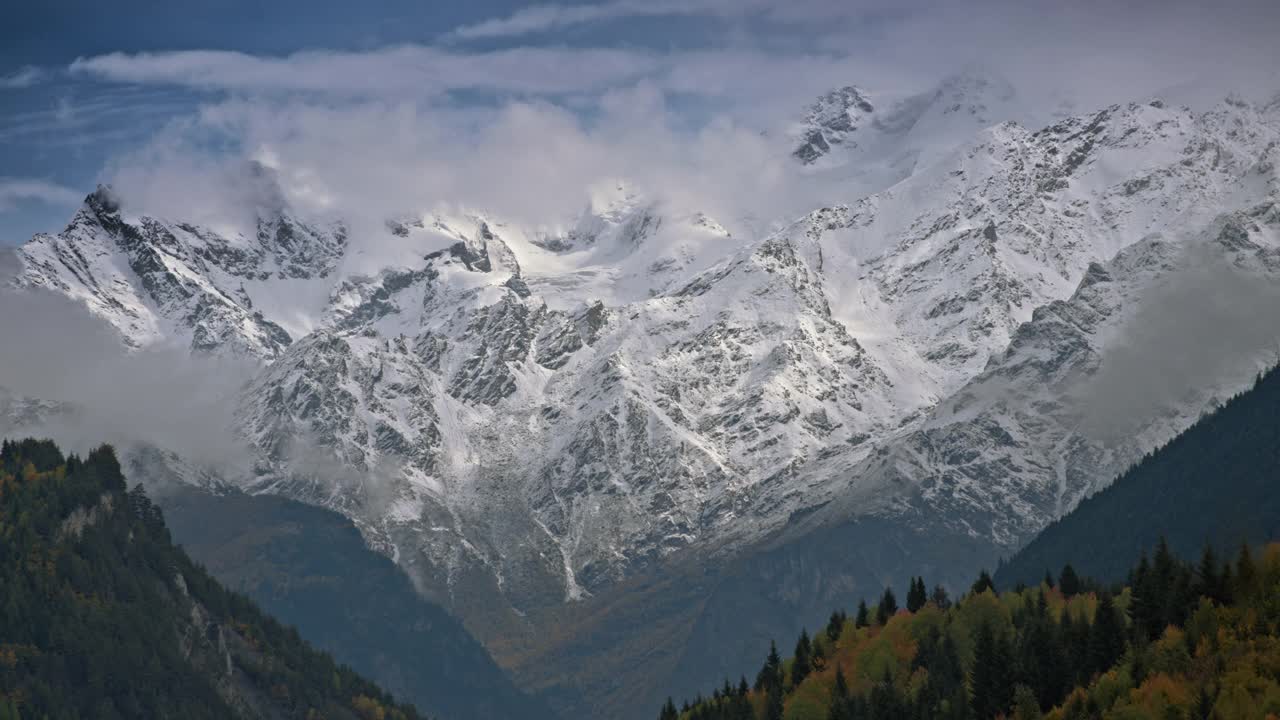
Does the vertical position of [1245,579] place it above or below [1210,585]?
below

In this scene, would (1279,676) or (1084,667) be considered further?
(1084,667)

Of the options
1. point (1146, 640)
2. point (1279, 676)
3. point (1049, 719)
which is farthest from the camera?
point (1146, 640)

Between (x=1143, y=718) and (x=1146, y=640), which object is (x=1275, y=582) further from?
(x=1143, y=718)

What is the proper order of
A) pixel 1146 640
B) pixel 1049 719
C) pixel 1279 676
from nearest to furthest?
pixel 1279 676, pixel 1049 719, pixel 1146 640

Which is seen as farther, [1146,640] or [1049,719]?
[1146,640]

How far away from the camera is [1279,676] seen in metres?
174

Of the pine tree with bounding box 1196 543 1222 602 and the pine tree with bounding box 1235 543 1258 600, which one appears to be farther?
the pine tree with bounding box 1196 543 1222 602

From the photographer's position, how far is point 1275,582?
640ft

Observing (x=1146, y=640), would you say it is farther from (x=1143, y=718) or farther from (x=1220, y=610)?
(x=1143, y=718)

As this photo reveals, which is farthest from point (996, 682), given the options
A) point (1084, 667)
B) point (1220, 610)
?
point (1220, 610)

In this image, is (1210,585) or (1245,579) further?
(1210,585)

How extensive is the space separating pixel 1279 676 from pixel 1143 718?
10.7 m

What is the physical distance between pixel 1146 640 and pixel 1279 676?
79.9 feet

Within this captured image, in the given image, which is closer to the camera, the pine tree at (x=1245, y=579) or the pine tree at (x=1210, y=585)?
the pine tree at (x=1245, y=579)
